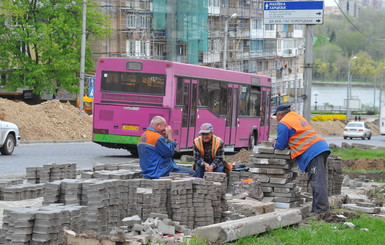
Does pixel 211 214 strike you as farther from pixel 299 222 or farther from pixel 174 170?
pixel 174 170

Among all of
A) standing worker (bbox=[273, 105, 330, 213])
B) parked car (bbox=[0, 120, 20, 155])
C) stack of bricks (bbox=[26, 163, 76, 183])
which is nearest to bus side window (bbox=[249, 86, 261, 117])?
parked car (bbox=[0, 120, 20, 155])

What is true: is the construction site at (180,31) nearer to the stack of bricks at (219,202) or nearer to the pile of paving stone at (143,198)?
the stack of bricks at (219,202)

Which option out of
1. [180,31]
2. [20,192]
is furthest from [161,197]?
[180,31]

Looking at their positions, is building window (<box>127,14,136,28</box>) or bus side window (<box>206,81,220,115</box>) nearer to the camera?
bus side window (<box>206,81,220,115</box>)

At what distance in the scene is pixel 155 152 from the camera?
544 inches

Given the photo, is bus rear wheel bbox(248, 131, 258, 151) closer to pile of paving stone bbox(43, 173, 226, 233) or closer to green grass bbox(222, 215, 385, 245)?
green grass bbox(222, 215, 385, 245)

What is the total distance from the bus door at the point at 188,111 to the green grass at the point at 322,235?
49.3ft

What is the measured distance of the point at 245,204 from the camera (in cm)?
1220

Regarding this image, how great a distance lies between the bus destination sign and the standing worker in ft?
58.4

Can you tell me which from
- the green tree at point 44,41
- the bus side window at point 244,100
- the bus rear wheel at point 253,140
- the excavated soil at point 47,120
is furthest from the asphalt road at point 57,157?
the green tree at point 44,41

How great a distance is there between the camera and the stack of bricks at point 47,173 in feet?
51.1

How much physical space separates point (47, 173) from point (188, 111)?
1229 cm

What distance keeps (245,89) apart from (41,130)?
1178 centimetres

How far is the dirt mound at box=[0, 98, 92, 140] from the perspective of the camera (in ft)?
130
